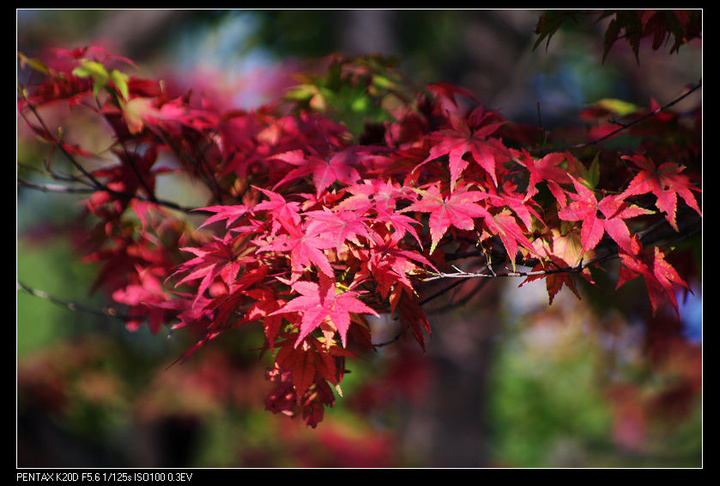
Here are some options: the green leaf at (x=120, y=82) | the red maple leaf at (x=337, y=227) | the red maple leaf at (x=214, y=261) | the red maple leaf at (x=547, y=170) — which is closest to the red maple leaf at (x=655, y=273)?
the red maple leaf at (x=547, y=170)

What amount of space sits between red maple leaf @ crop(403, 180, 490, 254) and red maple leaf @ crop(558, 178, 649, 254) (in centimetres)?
17

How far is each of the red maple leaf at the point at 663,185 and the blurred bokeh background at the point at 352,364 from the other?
1237mm

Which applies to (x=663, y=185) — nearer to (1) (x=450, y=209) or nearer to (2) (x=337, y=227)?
(1) (x=450, y=209)

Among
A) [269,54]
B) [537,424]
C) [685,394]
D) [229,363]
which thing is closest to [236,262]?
[229,363]

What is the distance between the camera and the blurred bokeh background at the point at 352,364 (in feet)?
12.2

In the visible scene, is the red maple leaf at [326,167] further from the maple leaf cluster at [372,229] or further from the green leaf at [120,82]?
the green leaf at [120,82]

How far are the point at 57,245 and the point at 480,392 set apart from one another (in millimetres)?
4472

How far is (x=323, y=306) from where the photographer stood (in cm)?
98

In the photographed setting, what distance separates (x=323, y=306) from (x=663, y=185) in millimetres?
710

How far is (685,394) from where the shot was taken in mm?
4137

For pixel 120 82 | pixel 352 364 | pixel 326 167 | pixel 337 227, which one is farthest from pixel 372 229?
pixel 352 364

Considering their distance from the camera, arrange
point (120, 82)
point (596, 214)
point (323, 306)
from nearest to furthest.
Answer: point (323, 306) → point (596, 214) → point (120, 82)

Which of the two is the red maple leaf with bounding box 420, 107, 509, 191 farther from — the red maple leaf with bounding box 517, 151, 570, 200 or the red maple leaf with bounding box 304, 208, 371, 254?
the red maple leaf with bounding box 304, 208, 371, 254
